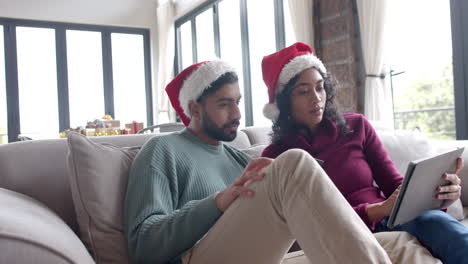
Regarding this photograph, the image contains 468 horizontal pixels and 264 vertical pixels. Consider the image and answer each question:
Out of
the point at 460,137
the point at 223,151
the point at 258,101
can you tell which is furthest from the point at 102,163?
the point at 258,101

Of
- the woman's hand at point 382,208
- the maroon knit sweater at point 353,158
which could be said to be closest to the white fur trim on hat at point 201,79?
the maroon knit sweater at point 353,158

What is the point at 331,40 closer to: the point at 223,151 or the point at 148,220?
the point at 223,151

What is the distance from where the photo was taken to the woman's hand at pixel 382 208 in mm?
1299

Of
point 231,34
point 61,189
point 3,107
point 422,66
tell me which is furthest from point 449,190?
point 3,107

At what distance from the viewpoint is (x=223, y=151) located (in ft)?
5.15

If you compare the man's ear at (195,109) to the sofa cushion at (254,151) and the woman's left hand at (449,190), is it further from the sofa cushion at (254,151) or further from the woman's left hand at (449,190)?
the woman's left hand at (449,190)

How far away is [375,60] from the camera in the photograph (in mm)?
3133

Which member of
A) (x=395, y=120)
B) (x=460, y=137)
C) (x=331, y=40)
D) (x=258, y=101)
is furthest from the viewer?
(x=258, y=101)

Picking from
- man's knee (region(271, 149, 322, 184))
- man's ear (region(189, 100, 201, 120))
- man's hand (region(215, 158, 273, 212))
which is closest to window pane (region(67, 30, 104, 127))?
man's ear (region(189, 100, 201, 120))

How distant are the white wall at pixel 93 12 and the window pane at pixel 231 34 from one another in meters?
2.08

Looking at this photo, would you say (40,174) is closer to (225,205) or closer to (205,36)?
(225,205)

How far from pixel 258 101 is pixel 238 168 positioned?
357cm

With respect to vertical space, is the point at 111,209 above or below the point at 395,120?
below

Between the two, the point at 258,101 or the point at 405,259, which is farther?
the point at 258,101
